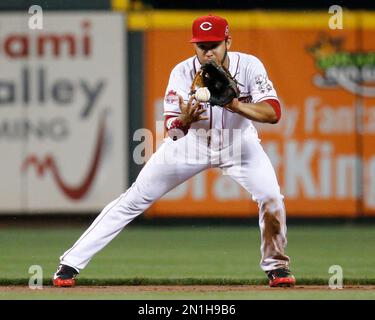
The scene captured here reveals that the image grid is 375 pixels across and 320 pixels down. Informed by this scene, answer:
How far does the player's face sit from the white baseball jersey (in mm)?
146

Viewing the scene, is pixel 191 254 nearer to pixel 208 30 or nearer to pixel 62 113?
pixel 208 30

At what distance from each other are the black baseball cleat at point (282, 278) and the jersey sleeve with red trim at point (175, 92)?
4.32ft

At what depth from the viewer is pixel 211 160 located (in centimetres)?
839

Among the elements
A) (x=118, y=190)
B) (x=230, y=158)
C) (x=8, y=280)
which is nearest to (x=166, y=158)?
(x=230, y=158)

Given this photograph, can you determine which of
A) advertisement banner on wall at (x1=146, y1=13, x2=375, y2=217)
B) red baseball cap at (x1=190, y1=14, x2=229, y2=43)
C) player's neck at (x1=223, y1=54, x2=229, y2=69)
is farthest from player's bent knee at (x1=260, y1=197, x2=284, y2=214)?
advertisement banner on wall at (x1=146, y1=13, x2=375, y2=217)

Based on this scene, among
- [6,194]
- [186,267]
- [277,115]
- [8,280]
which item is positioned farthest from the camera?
[6,194]

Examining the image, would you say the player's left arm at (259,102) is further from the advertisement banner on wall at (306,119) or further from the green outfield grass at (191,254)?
the advertisement banner on wall at (306,119)

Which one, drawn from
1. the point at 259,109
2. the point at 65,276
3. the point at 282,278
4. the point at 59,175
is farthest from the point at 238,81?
the point at 59,175

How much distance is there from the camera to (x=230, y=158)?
27.5ft

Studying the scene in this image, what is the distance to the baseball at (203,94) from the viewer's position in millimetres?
7717

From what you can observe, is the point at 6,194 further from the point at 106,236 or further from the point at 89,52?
the point at 106,236

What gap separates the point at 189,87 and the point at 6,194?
5677 mm
